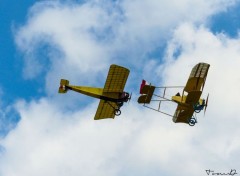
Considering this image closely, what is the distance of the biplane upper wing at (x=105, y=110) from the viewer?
194 feet

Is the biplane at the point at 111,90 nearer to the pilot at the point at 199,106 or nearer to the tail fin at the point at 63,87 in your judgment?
the tail fin at the point at 63,87

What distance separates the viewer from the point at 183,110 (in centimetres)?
5628

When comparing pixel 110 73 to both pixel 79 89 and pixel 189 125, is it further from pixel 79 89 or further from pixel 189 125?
pixel 189 125

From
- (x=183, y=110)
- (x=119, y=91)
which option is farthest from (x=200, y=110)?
(x=119, y=91)

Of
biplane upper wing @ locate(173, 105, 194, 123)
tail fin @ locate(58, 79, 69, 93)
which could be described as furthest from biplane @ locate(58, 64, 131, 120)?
biplane upper wing @ locate(173, 105, 194, 123)

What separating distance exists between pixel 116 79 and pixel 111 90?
1539 mm

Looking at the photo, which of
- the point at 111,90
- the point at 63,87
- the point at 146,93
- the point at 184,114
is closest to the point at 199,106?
the point at 184,114

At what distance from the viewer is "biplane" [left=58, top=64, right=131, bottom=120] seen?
182 ft

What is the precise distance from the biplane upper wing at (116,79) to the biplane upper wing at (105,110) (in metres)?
2.17

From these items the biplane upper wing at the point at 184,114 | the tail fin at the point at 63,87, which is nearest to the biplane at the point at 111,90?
the tail fin at the point at 63,87

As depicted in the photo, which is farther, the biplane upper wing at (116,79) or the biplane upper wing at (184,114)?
the biplane upper wing at (184,114)

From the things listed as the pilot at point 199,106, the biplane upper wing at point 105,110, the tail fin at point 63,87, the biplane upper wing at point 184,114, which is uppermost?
the pilot at point 199,106

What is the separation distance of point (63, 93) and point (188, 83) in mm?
9933

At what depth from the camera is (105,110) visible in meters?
59.8
